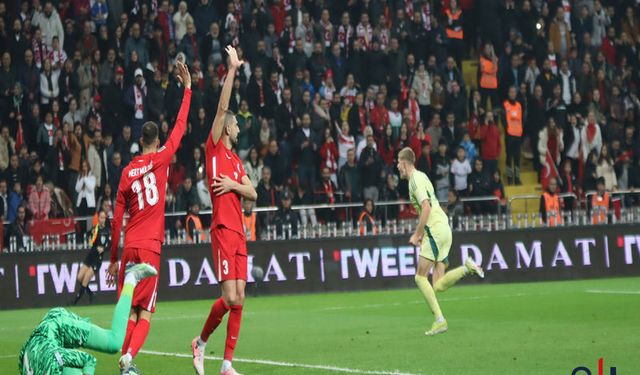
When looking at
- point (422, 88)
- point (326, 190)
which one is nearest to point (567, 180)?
point (422, 88)

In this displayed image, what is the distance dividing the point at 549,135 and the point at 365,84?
4.40 metres

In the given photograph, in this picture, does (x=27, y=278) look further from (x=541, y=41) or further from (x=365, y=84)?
(x=541, y=41)

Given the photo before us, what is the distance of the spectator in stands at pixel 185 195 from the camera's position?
25016mm

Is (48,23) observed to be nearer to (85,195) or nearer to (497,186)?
(85,195)

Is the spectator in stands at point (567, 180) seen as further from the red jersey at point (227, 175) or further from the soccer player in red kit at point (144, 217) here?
the soccer player in red kit at point (144, 217)

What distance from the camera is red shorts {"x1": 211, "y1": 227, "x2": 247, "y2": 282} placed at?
12352 millimetres

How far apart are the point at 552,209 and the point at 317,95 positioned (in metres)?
5.74

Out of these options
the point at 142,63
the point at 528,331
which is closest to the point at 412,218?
the point at 142,63

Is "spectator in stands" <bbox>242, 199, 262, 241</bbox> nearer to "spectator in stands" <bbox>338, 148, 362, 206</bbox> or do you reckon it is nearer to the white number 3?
"spectator in stands" <bbox>338, 148, 362, 206</bbox>

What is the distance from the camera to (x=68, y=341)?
29.9ft

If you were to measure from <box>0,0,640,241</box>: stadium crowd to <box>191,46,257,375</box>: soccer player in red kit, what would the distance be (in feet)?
38.0

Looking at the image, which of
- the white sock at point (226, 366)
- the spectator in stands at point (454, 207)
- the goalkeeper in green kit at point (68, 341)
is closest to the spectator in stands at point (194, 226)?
the spectator in stands at point (454, 207)

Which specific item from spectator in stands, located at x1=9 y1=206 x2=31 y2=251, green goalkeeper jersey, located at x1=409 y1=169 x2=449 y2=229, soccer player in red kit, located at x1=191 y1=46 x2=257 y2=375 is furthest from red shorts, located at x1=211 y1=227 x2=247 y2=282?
spectator in stands, located at x1=9 y1=206 x2=31 y2=251

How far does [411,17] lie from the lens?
30.9 m
